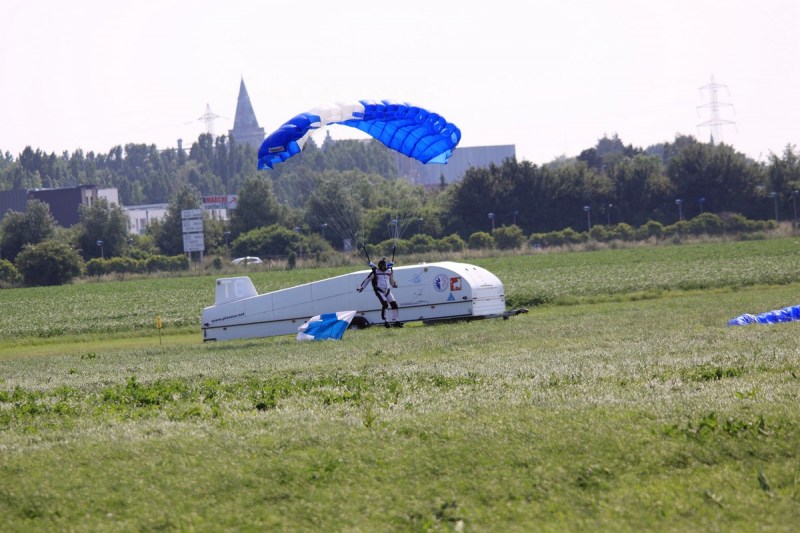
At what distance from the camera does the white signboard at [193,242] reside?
3100 inches

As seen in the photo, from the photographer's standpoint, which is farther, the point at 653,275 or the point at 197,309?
the point at 653,275

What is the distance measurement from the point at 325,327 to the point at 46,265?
180ft

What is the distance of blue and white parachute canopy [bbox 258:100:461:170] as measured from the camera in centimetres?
2291

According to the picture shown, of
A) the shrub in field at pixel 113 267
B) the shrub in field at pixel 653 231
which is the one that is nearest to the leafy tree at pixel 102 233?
the shrub in field at pixel 113 267

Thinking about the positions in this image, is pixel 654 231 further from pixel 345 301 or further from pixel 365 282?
pixel 365 282

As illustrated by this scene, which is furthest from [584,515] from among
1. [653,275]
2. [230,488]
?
[653,275]

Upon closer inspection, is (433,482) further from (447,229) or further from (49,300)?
(447,229)

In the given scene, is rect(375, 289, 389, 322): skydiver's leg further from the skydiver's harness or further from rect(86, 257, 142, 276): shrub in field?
rect(86, 257, 142, 276): shrub in field

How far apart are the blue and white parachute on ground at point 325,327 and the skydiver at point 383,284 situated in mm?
1134

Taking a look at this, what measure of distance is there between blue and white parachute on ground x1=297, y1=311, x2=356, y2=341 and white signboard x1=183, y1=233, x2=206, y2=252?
5549 centimetres

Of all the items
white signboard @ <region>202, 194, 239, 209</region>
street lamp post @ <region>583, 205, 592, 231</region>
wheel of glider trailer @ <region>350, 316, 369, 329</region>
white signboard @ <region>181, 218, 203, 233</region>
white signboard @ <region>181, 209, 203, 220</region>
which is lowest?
wheel of glider trailer @ <region>350, 316, 369, 329</region>

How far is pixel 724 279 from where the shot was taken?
39469mm

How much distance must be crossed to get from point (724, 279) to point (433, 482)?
110 ft

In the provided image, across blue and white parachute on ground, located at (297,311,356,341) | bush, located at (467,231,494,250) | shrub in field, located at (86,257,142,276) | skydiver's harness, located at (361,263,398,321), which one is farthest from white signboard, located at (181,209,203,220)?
blue and white parachute on ground, located at (297,311,356,341)
